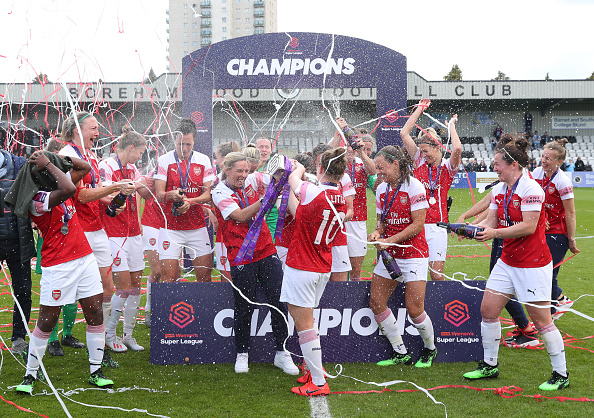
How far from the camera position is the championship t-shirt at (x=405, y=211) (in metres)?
4.27

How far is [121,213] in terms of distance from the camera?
5.07 meters

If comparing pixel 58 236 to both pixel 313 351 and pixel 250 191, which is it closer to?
pixel 250 191

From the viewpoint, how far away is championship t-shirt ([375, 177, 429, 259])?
427cm

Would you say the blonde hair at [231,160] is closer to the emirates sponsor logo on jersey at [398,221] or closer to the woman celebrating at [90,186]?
the woman celebrating at [90,186]

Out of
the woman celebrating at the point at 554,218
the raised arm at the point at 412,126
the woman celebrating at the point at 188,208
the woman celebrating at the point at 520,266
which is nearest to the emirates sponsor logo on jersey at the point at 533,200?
the woman celebrating at the point at 520,266

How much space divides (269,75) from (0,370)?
554 centimetres

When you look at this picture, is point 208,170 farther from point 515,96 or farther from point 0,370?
point 515,96

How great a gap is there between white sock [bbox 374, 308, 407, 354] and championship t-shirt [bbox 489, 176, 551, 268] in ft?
3.49

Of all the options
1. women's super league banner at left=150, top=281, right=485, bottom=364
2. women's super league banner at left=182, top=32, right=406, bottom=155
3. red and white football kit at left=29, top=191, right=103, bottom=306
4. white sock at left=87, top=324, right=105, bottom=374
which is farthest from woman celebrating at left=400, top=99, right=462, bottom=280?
red and white football kit at left=29, top=191, right=103, bottom=306

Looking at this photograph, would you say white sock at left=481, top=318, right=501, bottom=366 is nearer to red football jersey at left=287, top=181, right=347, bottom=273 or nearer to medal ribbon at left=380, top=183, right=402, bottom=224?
medal ribbon at left=380, top=183, right=402, bottom=224

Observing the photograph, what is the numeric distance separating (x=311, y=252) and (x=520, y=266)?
164 centimetres

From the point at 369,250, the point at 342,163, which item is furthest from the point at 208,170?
the point at 369,250

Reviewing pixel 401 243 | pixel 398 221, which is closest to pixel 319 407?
pixel 401 243

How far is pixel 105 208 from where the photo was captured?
16.3ft
